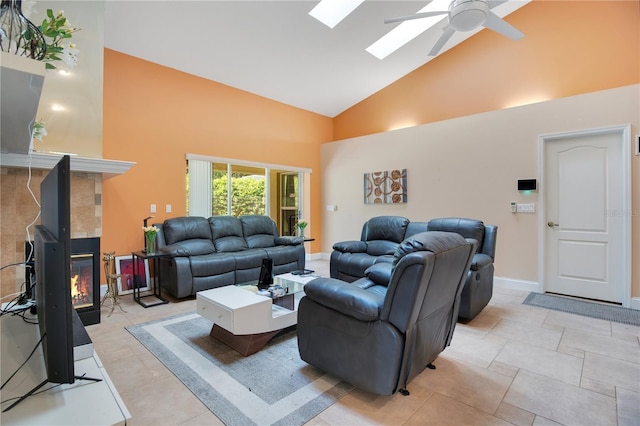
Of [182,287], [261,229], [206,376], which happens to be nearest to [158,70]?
[261,229]

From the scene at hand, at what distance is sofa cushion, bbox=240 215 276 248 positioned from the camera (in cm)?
499

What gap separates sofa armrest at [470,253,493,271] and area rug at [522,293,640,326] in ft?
3.46

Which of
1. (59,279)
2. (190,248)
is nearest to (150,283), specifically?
(190,248)

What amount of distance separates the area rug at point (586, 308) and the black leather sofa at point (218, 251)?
3.43 metres

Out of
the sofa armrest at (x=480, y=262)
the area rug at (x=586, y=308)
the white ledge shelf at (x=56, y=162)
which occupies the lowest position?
the area rug at (x=586, y=308)

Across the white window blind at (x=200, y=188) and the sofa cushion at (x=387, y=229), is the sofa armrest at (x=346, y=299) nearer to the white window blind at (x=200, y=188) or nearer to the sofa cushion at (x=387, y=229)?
the sofa cushion at (x=387, y=229)

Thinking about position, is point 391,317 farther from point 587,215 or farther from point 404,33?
point 404,33

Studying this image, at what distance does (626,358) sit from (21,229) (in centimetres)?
509

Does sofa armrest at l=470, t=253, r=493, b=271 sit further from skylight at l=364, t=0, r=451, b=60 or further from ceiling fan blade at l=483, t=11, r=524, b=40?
skylight at l=364, t=0, r=451, b=60

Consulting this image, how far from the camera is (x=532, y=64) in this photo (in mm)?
4465

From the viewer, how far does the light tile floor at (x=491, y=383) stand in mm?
1711

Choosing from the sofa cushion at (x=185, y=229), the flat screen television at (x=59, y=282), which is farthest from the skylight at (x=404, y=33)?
the flat screen television at (x=59, y=282)

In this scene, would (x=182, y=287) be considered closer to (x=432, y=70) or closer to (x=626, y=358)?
(x=626, y=358)

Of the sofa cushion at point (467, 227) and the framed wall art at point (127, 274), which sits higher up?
the sofa cushion at point (467, 227)
